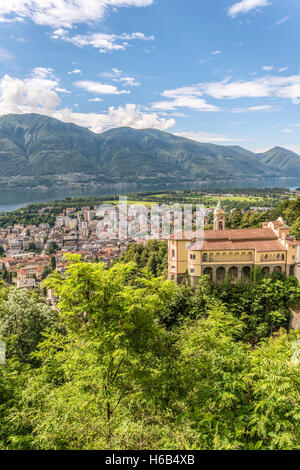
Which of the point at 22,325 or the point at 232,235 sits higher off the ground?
the point at 232,235

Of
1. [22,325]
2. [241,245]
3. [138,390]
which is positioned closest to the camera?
[138,390]

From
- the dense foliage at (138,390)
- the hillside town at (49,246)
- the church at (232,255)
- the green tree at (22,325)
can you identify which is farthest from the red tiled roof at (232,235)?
the hillside town at (49,246)

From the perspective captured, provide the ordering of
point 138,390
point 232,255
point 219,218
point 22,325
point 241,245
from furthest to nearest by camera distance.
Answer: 1. point 219,218
2. point 241,245
3. point 232,255
4. point 22,325
5. point 138,390

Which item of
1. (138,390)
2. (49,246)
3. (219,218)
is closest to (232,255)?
(219,218)

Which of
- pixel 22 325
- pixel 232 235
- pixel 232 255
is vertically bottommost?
pixel 22 325

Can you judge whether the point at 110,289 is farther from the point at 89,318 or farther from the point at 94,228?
the point at 94,228

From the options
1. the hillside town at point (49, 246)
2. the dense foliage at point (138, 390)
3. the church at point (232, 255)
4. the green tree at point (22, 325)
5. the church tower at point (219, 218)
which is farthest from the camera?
the hillside town at point (49, 246)

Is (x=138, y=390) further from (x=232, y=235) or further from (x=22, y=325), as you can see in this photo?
(x=232, y=235)

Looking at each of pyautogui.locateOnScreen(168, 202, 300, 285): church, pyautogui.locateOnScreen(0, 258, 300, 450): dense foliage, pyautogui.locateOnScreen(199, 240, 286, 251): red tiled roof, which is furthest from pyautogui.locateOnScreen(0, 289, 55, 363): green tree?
pyautogui.locateOnScreen(199, 240, 286, 251): red tiled roof

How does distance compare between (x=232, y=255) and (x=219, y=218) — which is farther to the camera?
(x=219, y=218)

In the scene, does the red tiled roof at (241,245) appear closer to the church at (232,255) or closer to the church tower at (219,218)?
the church at (232,255)
